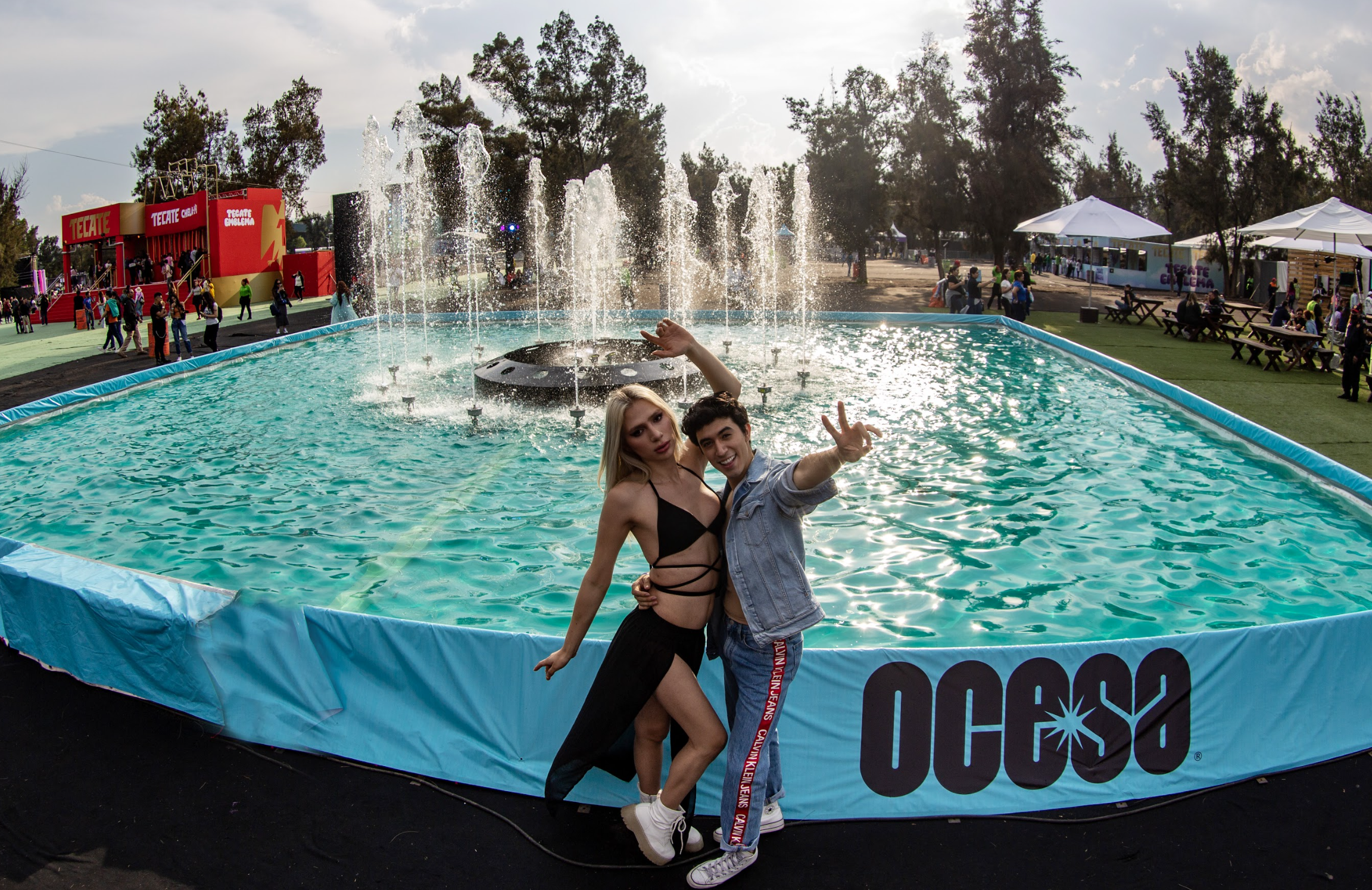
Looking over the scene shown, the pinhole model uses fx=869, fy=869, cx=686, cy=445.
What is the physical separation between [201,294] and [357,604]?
18.0 m

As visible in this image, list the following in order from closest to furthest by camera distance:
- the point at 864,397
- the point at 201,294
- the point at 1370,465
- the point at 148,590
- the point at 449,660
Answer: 1. the point at 449,660
2. the point at 148,590
3. the point at 1370,465
4. the point at 864,397
5. the point at 201,294

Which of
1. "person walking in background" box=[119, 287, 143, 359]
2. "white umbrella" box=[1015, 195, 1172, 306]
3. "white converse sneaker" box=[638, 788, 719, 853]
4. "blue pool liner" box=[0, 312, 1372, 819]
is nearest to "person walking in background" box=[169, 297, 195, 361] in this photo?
"person walking in background" box=[119, 287, 143, 359]

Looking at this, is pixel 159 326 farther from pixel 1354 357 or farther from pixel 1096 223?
pixel 1096 223

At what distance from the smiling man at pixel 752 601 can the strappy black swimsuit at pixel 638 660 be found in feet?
0.34

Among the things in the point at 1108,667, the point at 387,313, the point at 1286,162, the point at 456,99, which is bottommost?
the point at 1108,667

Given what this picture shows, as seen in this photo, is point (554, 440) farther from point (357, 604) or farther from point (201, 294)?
point (201, 294)

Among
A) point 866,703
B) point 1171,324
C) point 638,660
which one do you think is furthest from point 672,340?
point 1171,324

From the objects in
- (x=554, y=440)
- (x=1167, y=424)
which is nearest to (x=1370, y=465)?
(x=1167, y=424)

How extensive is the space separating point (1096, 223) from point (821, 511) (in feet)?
61.5

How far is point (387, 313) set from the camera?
28.8 metres

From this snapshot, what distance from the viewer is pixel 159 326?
19.0m

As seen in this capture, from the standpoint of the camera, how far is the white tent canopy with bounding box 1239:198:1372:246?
16859mm

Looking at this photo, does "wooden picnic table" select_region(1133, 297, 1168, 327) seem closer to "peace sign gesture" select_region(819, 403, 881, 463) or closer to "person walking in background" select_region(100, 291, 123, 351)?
"peace sign gesture" select_region(819, 403, 881, 463)

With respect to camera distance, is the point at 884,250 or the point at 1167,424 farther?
the point at 884,250
